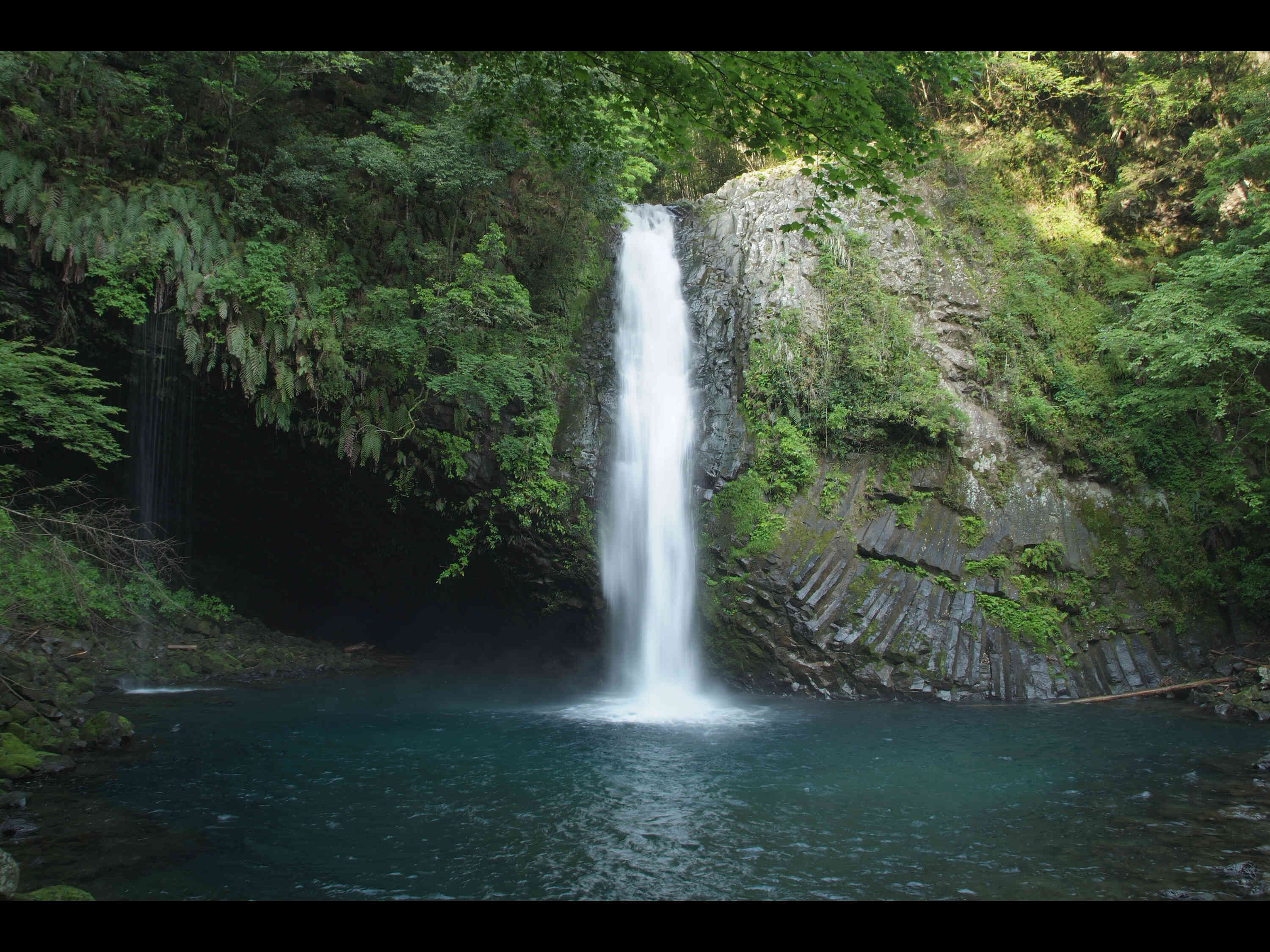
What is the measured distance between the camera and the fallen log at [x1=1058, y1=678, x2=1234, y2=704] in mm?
13234

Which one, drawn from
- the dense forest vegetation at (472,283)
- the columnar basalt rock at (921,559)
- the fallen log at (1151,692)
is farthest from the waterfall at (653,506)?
the fallen log at (1151,692)

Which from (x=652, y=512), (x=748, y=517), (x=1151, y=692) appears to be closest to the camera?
(x=1151, y=692)

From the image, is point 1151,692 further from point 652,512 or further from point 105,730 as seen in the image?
point 105,730

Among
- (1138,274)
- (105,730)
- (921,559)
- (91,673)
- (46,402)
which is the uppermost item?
(1138,274)

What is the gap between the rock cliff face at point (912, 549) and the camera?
45.1 feet

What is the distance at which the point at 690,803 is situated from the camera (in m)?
8.07

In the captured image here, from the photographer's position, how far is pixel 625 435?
52.4 feet

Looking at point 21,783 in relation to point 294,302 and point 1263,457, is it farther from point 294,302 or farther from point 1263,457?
point 1263,457

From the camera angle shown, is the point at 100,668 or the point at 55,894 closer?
the point at 55,894

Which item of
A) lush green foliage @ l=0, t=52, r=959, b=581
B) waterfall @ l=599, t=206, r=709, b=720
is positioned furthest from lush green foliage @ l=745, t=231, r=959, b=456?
lush green foliage @ l=0, t=52, r=959, b=581

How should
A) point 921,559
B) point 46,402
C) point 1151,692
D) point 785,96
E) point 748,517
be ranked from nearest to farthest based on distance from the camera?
point 785,96, point 46,402, point 1151,692, point 921,559, point 748,517

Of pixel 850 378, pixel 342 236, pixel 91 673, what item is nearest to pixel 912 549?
pixel 850 378

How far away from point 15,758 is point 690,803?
23.8 ft

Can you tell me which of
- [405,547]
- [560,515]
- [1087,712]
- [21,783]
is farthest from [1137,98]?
[21,783]
